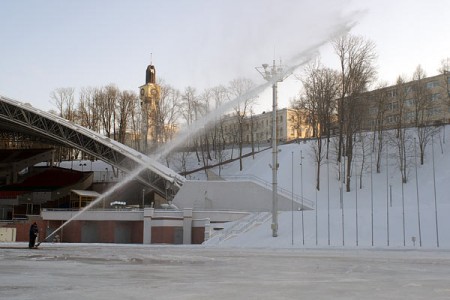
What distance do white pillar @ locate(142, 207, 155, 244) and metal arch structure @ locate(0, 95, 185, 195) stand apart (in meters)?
9.53

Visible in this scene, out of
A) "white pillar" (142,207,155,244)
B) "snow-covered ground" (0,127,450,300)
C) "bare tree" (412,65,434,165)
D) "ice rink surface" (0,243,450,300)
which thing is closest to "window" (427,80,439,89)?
"bare tree" (412,65,434,165)

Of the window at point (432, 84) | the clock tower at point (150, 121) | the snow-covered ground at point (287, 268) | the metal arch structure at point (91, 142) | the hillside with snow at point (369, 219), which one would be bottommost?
the snow-covered ground at point (287, 268)

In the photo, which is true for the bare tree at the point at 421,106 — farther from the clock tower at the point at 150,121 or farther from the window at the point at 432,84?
the clock tower at the point at 150,121

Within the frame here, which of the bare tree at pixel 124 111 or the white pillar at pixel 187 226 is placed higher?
the bare tree at pixel 124 111

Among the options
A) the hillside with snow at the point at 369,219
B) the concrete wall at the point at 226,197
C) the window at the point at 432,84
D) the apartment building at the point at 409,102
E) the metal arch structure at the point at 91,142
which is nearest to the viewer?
the hillside with snow at the point at 369,219

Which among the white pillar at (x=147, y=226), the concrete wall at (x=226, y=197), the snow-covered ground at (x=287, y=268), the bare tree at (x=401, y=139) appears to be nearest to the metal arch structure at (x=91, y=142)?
the concrete wall at (x=226, y=197)

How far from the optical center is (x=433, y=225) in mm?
35500

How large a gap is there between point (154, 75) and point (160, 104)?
38.8m

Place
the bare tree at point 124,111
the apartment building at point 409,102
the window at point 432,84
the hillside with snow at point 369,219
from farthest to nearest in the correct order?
the window at point 432,84 < the bare tree at point 124,111 < the apartment building at point 409,102 < the hillside with snow at point 369,219

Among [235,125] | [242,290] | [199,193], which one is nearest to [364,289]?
[242,290]

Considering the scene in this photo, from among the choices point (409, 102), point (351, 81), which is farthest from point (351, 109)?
point (409, 102)

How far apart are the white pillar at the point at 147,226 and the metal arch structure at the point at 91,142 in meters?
9.53

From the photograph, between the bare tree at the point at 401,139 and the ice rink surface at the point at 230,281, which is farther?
the bare tree at the point at 401,139

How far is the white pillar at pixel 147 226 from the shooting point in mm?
48344
